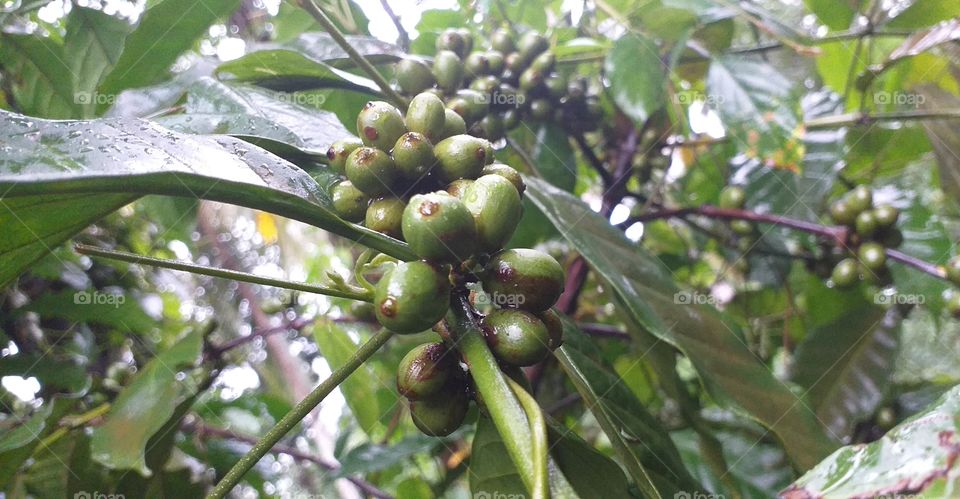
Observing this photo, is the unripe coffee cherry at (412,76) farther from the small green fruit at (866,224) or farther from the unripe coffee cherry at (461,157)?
the small green fruit at (866,224)

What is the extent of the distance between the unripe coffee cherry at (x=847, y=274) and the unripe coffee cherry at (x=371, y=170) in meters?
1.12

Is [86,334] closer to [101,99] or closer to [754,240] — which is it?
[101,99]

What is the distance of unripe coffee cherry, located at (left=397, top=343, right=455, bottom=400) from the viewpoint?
586 millimetres

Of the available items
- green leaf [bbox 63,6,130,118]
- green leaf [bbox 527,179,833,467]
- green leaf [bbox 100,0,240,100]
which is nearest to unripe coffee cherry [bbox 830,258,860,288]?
green leaf [bbox 527,179,833,467]

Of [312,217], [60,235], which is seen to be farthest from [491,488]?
[60,235]

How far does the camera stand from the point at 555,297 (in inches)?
→ 23.7

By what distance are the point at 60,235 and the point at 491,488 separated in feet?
1.60

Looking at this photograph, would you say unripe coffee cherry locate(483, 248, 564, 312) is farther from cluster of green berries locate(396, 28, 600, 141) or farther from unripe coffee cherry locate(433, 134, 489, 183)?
cluster of green berries locate(396, 28, 600, 141)

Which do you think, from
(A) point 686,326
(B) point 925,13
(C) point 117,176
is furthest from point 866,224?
(C) point 117,176

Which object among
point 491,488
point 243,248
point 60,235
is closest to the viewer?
point 60,235

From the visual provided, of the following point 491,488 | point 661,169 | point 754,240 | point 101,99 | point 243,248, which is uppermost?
point 101,99

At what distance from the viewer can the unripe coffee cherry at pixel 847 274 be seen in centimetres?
136

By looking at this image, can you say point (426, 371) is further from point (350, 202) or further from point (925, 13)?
point (925, 13)

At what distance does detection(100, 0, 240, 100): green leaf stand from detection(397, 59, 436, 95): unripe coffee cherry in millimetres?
300
